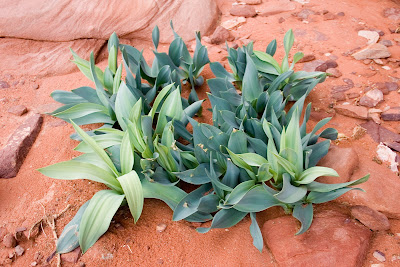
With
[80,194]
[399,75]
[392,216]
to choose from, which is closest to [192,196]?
[80,194]

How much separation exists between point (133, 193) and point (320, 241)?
894 millimetres

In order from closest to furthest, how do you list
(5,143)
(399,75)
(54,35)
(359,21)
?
(5,143)
(399,75)
(54,35)
(359,21)

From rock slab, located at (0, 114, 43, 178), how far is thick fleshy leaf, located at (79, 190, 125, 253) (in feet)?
2.67

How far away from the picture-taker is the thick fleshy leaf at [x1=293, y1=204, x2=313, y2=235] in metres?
1.70

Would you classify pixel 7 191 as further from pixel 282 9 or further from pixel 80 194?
pixel 282 9

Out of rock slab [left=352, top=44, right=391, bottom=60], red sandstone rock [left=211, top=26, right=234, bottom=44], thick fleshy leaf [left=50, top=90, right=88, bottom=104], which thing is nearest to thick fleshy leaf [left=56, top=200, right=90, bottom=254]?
thick fleshy leaf [left=50, top=90, right=88, bottom=104]

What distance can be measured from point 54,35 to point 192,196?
2.17 meters

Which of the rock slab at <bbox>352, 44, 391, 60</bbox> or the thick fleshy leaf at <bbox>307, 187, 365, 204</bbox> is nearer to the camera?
the thick fleshy leaf at <bbox>307, 187, 365, 204</bbox>

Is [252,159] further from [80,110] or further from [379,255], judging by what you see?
[80,110]

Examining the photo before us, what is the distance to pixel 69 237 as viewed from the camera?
177 cm

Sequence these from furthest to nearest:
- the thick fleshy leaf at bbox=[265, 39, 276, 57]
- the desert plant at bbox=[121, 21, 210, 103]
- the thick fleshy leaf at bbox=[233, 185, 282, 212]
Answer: the thick fleshy leaf at bbox=[265, 39, 276, 57]
the desert plant at bbox=[121, 21, 210, 103]
the thick fleshy leaf at bbox=[233, 185, 282, 212]

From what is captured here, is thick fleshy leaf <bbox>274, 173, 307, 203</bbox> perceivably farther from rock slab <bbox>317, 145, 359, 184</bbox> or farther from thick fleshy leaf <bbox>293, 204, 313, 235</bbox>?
rock slab <bbox>317, 145, 359, 184</bbox>

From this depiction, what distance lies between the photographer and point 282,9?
12.6 ft

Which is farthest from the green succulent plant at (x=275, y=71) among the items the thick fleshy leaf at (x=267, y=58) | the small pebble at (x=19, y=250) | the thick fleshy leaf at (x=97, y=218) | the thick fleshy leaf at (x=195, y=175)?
the small pebble at (x=19, y=250)
